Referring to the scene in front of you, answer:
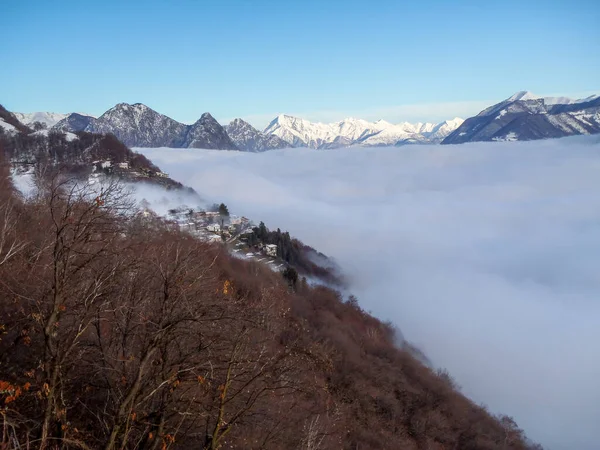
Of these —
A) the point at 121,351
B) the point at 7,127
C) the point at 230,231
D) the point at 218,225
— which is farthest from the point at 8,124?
the point at 121,351

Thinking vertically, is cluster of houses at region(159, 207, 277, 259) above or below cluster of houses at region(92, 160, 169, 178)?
below

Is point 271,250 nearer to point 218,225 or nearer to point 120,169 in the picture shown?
point 218,225

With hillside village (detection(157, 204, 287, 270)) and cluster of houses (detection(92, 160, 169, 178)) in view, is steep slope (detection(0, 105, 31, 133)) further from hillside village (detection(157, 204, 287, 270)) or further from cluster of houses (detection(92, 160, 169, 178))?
hillside village (detection(157, 204, 287, 270))

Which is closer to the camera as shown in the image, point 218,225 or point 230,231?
point 230,231

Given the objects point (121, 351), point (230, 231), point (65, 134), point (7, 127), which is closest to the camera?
point (121, 351)

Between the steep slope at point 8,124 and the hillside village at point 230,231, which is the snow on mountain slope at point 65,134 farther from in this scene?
the hillside village at point 230,231

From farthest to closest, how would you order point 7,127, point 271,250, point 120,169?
point 120,169
point 7,127
point 271,250

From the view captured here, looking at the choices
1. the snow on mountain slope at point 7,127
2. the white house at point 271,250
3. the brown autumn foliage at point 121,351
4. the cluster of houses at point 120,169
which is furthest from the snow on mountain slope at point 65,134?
the brown autumn foliage at point 121,351

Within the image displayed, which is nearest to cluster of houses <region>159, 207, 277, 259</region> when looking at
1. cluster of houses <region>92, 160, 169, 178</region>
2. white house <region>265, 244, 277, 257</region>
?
white house <region>265, 244, 277, 257</region>

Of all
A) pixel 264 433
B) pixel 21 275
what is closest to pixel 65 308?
pixel 21 275
